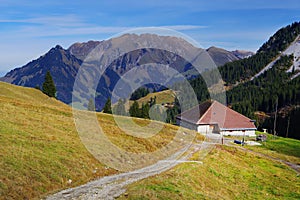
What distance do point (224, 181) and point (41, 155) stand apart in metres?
20.6

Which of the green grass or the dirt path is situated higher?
the dirt path

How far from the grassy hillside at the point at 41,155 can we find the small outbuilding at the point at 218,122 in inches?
1776

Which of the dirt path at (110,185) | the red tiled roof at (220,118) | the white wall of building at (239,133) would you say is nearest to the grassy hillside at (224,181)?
the dirt path at (110,185)

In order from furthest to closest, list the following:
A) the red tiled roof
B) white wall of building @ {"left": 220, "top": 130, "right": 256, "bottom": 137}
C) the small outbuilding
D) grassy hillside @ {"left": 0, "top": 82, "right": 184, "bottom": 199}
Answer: the red tiled roof, the small outbuilding, white wall of building @ {"left": 220, "top": 130, "right": 256, "bottom": 137}, grassy hillside @ {"left": 0, "top": 82, "right": 184, "bottom": 199}

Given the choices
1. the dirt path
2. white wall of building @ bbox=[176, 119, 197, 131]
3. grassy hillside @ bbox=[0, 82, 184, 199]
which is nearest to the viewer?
the dirt path

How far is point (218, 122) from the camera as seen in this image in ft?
297

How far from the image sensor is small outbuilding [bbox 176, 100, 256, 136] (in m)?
89.1

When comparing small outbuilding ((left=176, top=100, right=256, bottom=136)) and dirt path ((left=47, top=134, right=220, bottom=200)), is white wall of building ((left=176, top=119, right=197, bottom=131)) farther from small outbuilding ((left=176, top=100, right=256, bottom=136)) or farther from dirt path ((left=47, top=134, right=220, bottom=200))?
dirt path ((left=47, top=134, right=220, bottom=200))

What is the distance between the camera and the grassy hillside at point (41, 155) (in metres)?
22.9

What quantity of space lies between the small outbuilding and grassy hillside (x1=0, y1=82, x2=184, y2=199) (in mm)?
45121

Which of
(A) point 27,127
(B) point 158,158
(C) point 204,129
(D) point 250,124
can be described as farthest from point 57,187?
(D) point 250,124

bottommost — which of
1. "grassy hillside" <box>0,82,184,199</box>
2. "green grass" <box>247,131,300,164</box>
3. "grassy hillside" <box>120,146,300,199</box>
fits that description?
"green grass" <box>247,131,300,164</box>

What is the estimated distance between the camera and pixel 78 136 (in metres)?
40.7

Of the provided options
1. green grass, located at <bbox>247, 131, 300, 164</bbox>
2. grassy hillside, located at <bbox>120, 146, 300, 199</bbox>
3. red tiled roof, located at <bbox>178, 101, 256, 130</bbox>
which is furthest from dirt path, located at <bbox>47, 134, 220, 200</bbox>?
red tiled roof, located at <bbox>178, 101, 256, 130</bbox>
